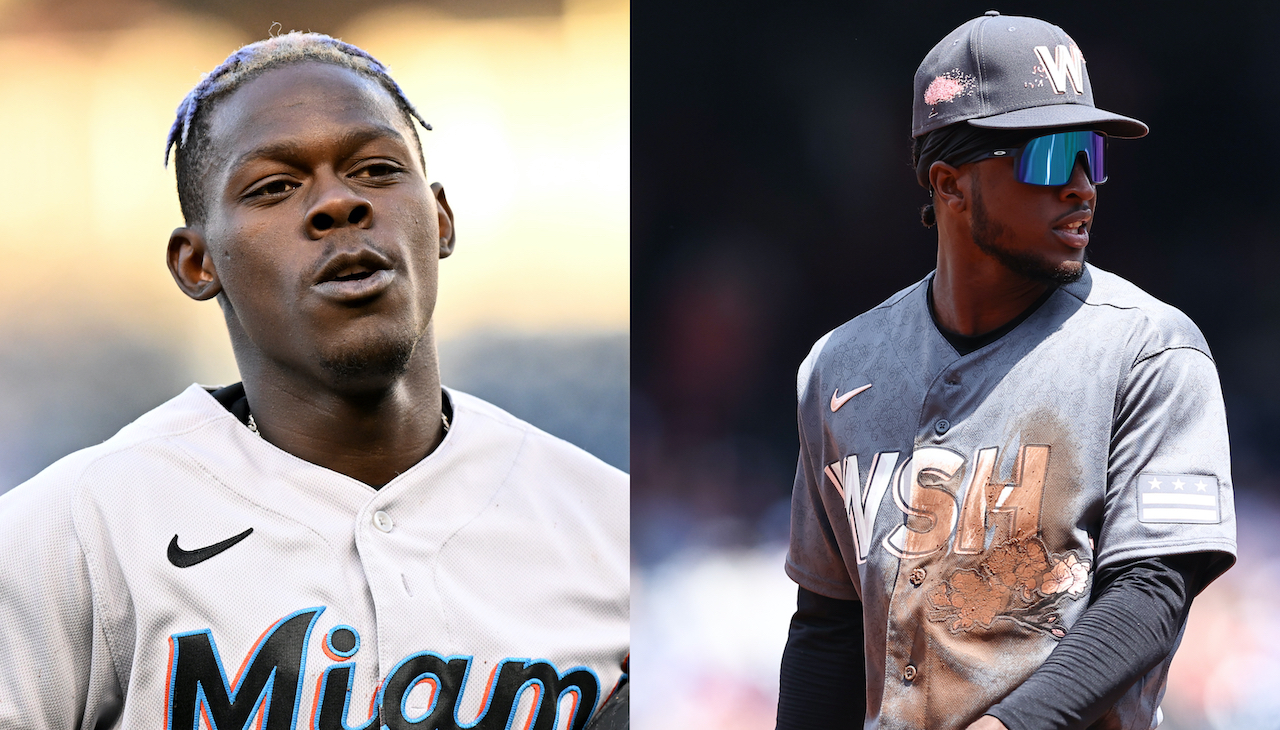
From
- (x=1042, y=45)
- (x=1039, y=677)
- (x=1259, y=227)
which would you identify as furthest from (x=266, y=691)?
(x=1259, y=227)

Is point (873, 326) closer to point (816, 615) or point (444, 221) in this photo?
point (816, 615)

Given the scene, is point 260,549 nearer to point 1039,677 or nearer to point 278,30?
point 278,30

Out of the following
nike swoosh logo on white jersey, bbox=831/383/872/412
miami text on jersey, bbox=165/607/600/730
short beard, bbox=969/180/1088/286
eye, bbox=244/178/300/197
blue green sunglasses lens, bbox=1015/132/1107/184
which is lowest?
miami text on jersey, bbox=165/607/600/730

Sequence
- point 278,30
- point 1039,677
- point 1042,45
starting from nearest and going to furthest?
1. point 1039,677
2. point 1042,45
3. point 278,30

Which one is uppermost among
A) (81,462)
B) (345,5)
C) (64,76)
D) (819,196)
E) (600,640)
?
(345,5)

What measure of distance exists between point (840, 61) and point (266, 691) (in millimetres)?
1849

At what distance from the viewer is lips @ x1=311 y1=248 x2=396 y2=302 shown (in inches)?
97.3

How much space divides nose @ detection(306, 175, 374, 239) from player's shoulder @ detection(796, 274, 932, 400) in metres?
1.04

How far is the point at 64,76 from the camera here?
9.28ft

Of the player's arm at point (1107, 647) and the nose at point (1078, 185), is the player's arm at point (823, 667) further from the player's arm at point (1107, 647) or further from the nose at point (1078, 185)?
the nose at point (1078, 185)

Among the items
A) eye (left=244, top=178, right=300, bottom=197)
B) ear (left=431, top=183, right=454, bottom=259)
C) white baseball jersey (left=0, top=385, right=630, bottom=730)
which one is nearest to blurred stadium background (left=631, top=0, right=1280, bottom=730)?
white baseball jersey (left=0, top=385, right=630, bottom=730)

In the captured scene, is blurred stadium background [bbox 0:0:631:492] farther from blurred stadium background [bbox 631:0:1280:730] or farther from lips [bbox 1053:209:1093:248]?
lips [bbox 1053:209:1093:248]

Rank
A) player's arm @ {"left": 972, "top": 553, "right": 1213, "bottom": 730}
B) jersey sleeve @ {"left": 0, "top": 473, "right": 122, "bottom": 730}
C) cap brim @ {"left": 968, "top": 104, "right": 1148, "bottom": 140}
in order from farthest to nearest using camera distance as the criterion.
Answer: jersey sleeve @ {"left": 0, "top": 473, "right": 122, "bottom": 730} → cap brim @ {"left": 968, "top": 104, "right": 1148, "bottom": 140} → player's arm @ {"left": 972, "top": 553, "right": 1213, "bottom": 730}

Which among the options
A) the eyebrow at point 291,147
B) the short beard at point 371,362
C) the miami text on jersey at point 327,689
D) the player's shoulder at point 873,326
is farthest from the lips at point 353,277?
the player's shoulder at point 873,326
